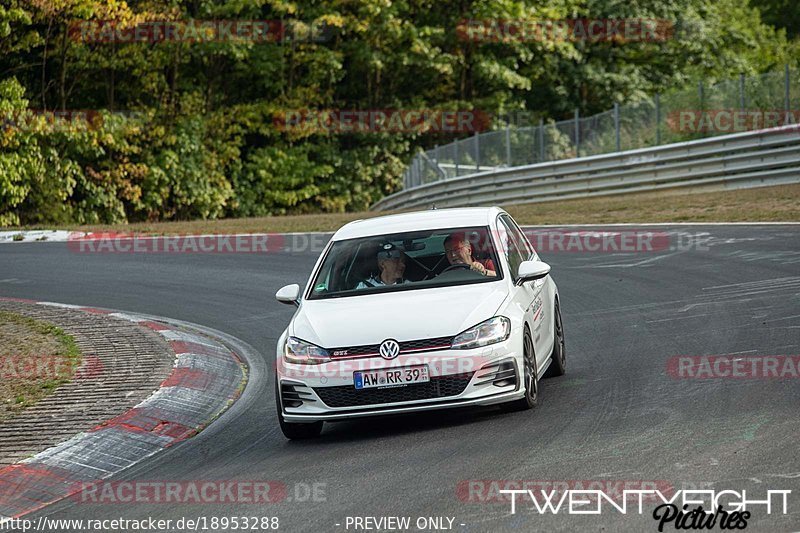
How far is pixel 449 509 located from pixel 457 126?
49.4 m

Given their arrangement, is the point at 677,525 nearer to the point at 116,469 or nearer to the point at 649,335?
the point at 116,469

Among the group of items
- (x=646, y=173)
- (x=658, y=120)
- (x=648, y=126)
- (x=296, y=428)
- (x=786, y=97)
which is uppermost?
(x=786, y=97)

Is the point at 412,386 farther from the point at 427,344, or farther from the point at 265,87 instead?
the point at 265,87

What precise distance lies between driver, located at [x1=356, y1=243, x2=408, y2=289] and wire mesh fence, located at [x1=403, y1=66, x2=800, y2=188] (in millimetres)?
21339

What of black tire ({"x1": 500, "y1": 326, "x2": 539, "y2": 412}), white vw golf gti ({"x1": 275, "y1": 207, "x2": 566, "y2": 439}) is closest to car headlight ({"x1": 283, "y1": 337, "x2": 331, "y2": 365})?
white vw golf gti ({"x1": 275, "y1": 207, "x2": 566, "y2": 439})

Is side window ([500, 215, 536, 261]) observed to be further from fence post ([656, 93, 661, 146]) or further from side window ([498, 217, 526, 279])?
fence post ([656, 93, 661, 146])

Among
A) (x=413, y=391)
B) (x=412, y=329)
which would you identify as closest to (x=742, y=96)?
(x=412, y=329)

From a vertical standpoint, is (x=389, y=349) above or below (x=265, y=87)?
below

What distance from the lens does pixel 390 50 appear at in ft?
170

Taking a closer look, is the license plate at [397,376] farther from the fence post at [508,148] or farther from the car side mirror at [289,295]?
the fence post at [508,148]

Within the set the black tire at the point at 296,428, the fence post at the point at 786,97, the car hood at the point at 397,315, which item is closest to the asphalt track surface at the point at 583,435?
the black tire at the point at 296,428

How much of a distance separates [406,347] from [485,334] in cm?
57

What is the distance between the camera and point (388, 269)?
962 cm

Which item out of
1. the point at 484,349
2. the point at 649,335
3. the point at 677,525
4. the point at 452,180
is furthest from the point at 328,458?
the point at 452,180
